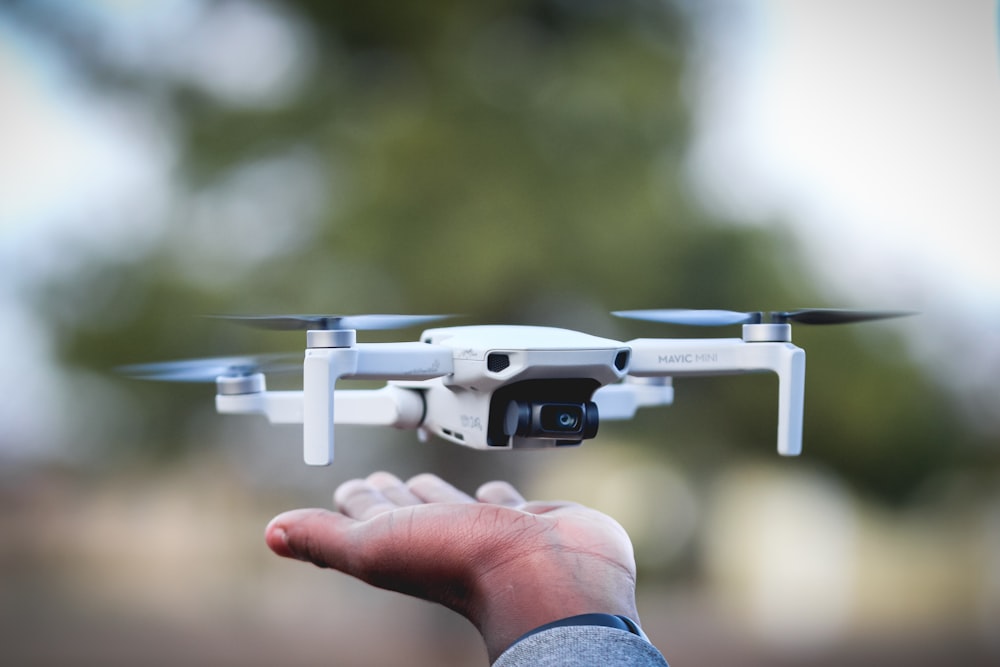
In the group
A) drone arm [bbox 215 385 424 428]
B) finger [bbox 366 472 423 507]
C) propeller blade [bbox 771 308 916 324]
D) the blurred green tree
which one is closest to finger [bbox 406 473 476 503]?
finger [bbox 366 472 423 507]

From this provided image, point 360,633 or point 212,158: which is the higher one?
point 212,158

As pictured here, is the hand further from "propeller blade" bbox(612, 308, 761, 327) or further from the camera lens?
"propeller blade" bbox(612, 308, 761, 327)

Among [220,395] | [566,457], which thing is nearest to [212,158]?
[566,457]

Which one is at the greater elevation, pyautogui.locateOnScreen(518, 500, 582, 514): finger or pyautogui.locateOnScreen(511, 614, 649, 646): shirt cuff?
pyautogui.locateOnScreen(518, 500, 582, 514): finger

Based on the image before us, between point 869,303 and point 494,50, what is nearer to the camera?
point 869,303

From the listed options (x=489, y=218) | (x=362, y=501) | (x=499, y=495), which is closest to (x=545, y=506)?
(x=499, y=495)

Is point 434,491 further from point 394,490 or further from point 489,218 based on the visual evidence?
point 489,218

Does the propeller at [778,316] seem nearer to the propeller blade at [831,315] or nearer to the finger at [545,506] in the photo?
the propeller blade at [831,315]

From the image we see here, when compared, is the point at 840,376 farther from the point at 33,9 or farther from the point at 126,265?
the point at 33,9
